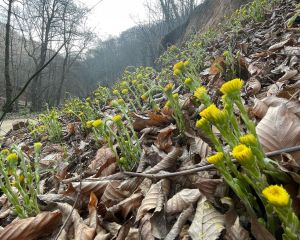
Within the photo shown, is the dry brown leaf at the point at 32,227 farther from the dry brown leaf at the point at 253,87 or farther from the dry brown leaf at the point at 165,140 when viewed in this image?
the dry brown leaf at the point at 253,87

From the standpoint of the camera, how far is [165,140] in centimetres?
186

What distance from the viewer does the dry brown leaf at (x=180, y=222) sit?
106cm

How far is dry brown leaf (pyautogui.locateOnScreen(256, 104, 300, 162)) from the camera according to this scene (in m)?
1.08

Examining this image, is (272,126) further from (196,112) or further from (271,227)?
(196,112)

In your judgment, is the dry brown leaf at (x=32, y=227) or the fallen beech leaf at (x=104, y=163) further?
the fallen beech leaf at (x=104, y=163)

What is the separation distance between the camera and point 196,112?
2094 mm

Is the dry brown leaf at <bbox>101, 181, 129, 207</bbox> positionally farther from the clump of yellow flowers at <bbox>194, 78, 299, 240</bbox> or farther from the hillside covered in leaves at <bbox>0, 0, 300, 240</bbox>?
the clump of yellow flowers at <bbox>194, 78, 299, 240</bbox>

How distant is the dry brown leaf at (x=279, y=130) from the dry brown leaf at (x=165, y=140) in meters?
0.67

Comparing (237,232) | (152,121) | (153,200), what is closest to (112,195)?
(153,200)

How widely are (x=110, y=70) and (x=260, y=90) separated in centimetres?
4000

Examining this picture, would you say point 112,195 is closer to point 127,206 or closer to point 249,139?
point 127,206

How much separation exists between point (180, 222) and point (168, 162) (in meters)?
0.48

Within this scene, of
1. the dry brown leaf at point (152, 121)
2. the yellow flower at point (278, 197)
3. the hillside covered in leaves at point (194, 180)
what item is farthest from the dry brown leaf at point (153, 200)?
the dry brown leaf at point (152, 121)

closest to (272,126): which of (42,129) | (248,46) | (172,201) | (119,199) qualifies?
(172,201)
